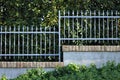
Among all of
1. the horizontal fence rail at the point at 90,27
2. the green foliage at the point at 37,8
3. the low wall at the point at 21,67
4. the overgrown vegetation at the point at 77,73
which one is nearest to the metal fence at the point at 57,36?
the horizontal fence rail at the point at 90,27

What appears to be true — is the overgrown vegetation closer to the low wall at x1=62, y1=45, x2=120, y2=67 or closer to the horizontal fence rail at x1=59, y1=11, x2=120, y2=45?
the low wall at x1=62, y1=45, x2=120, y2=67

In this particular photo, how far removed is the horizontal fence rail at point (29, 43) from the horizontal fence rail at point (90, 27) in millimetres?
294

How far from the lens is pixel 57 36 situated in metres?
10.5

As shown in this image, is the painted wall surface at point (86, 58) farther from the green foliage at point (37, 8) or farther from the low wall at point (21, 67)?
the green foliage at point (37, 8)

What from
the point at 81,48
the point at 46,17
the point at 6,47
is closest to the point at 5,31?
the point at 6,47

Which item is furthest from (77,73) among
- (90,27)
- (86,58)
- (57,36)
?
(90,27)

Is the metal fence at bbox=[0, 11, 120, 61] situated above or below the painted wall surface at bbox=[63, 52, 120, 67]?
above

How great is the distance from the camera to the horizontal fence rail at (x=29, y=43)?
410 inches

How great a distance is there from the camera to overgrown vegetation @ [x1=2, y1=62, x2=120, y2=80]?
342 inches

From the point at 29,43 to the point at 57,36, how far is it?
0.65 metres

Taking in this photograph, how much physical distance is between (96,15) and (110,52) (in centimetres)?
96

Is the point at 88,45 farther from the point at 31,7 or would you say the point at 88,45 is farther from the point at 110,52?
the point at 31,7

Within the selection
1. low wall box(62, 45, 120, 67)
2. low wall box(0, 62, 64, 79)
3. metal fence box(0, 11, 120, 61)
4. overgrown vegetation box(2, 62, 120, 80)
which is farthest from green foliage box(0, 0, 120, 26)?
overgrown vegetation box(2, 62, 120, 80)

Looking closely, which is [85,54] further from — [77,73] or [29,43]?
[29,43]
